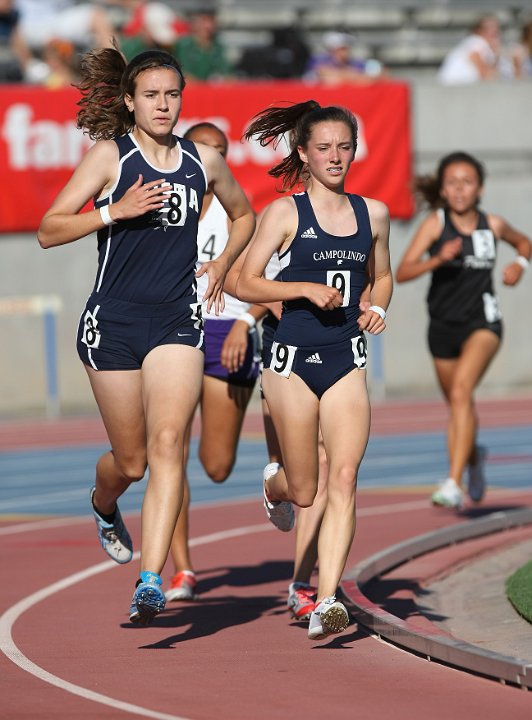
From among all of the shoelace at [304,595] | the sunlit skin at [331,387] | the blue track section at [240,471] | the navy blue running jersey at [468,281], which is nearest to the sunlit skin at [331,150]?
the sunlit skin at [331,387]

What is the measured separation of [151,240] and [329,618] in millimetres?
1923

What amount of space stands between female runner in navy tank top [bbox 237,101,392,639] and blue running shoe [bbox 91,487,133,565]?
1.09 meters

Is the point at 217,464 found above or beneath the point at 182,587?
above

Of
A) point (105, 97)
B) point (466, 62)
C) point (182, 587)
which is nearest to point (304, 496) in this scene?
point (182, 587)

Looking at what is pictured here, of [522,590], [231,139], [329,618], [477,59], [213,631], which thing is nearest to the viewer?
[329,618]

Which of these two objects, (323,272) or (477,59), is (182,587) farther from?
(477,59)

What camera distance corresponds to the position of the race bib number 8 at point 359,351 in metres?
7.47

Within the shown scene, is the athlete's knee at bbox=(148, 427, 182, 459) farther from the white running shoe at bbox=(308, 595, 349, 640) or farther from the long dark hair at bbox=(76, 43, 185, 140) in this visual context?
the long dark hair at bbox=(76, 43, 185, 140)

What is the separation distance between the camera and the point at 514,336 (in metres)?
23.0

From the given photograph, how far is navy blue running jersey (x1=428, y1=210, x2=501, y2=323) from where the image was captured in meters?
12.0

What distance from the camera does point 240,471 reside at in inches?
610

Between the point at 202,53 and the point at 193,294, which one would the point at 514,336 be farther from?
the point at 193,294

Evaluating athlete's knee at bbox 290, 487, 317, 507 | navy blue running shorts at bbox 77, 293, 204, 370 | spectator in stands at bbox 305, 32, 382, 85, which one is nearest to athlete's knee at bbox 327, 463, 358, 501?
athlete's knee at bbox 290, 487, 317, 507

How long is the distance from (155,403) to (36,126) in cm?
1394
